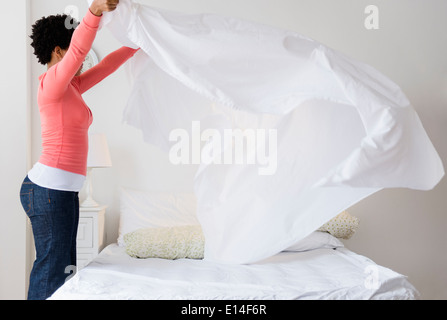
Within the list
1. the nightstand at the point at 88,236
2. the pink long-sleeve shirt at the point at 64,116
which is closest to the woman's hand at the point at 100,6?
the pink long-sleeve shirt at the point at 64,116

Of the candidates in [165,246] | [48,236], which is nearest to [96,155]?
[165,246]

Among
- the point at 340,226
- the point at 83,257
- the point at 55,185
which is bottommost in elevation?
the point at 83,257

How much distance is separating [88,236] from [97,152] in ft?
1.79

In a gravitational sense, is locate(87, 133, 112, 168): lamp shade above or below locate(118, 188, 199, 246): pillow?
above

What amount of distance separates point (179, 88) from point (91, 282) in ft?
3.24

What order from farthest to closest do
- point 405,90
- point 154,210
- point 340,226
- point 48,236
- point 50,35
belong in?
point 405,90 < point 154,210 < point 340,226 < point 50,35 < point 48,236

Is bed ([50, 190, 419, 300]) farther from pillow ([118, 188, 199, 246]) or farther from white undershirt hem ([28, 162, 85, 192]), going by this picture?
white undershirt hem ([28, 162, 85, 192])

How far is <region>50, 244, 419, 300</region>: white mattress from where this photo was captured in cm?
182

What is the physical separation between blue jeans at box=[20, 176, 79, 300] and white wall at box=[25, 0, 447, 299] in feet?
4.93

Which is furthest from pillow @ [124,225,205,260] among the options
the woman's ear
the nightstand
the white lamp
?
the woman's ear

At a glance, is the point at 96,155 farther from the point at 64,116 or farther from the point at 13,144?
the point at 64,116

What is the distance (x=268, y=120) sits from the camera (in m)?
2.15

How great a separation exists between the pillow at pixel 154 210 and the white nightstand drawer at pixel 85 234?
0.68 feet

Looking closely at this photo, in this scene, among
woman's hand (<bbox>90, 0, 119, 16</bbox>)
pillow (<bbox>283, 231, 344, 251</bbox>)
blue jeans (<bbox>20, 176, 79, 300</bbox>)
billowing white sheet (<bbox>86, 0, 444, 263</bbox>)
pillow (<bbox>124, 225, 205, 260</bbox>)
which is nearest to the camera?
billowing white sheet (<bbox>86, 0, 444, 263</bbox>)
